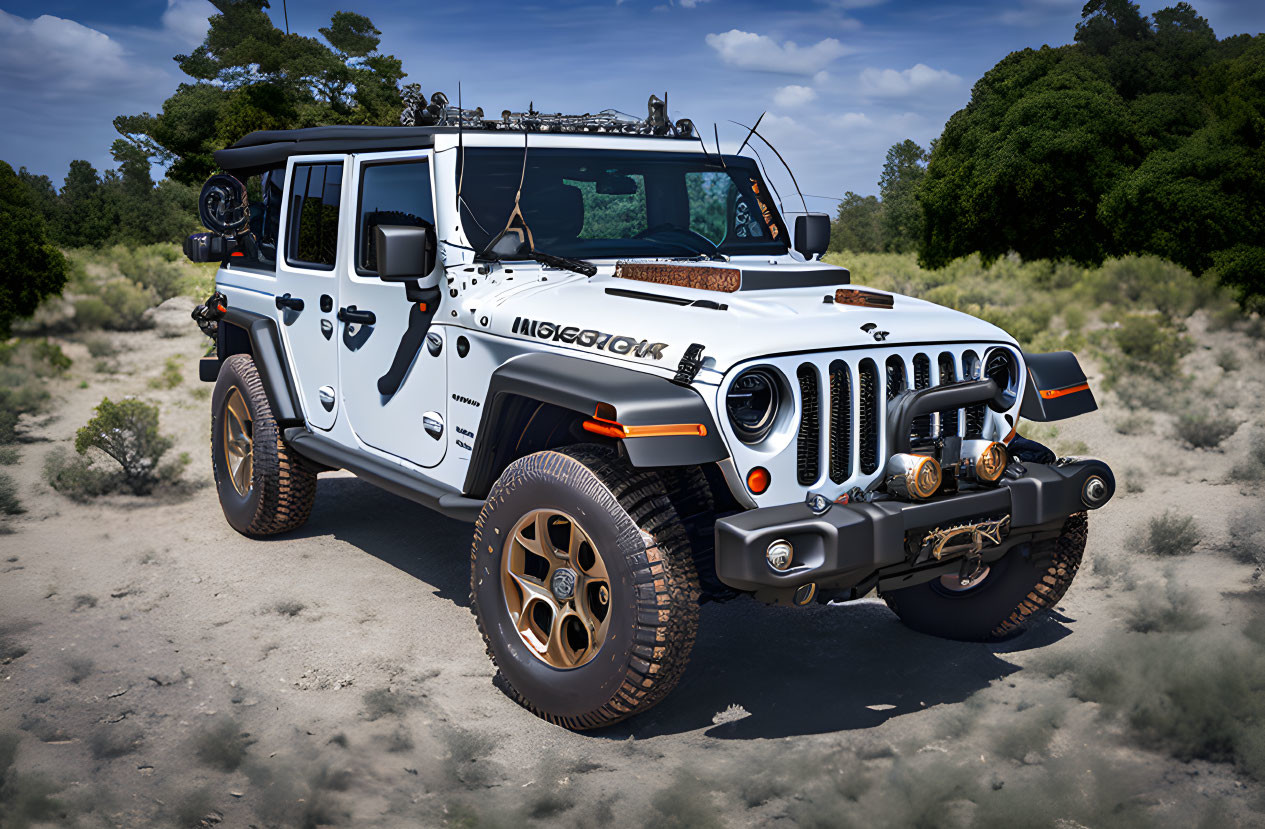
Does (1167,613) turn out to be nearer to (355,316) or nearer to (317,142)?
(355,316)

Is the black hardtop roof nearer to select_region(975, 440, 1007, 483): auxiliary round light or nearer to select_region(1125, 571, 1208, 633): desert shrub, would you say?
select_region(975, 440, 1007, 483): auxiliary round light

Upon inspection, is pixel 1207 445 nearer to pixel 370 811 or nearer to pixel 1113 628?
pixel 1113 628

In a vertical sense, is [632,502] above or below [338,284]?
below

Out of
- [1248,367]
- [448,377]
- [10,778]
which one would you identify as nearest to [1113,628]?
[448,377]

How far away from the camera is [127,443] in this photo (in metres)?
8.74

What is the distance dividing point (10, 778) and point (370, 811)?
128 cm

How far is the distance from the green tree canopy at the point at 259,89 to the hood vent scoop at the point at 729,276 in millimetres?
26756

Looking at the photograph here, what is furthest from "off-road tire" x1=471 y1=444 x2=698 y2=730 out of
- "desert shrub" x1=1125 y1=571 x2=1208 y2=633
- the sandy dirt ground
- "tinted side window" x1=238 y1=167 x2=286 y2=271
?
"tinted side window" x1=238 y1=167 x2=286 y2=271

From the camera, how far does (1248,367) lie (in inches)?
486

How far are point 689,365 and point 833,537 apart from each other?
749 millimetres

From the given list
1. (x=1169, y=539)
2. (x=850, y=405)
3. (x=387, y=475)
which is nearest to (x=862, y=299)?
(x=850, y=405)

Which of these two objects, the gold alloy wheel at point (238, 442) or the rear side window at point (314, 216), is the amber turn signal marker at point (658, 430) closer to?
the rear side window at point (314, 216)

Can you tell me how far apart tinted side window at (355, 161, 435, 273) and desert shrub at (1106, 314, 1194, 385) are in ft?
28.7

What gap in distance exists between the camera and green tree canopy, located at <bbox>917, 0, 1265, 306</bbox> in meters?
16.5
